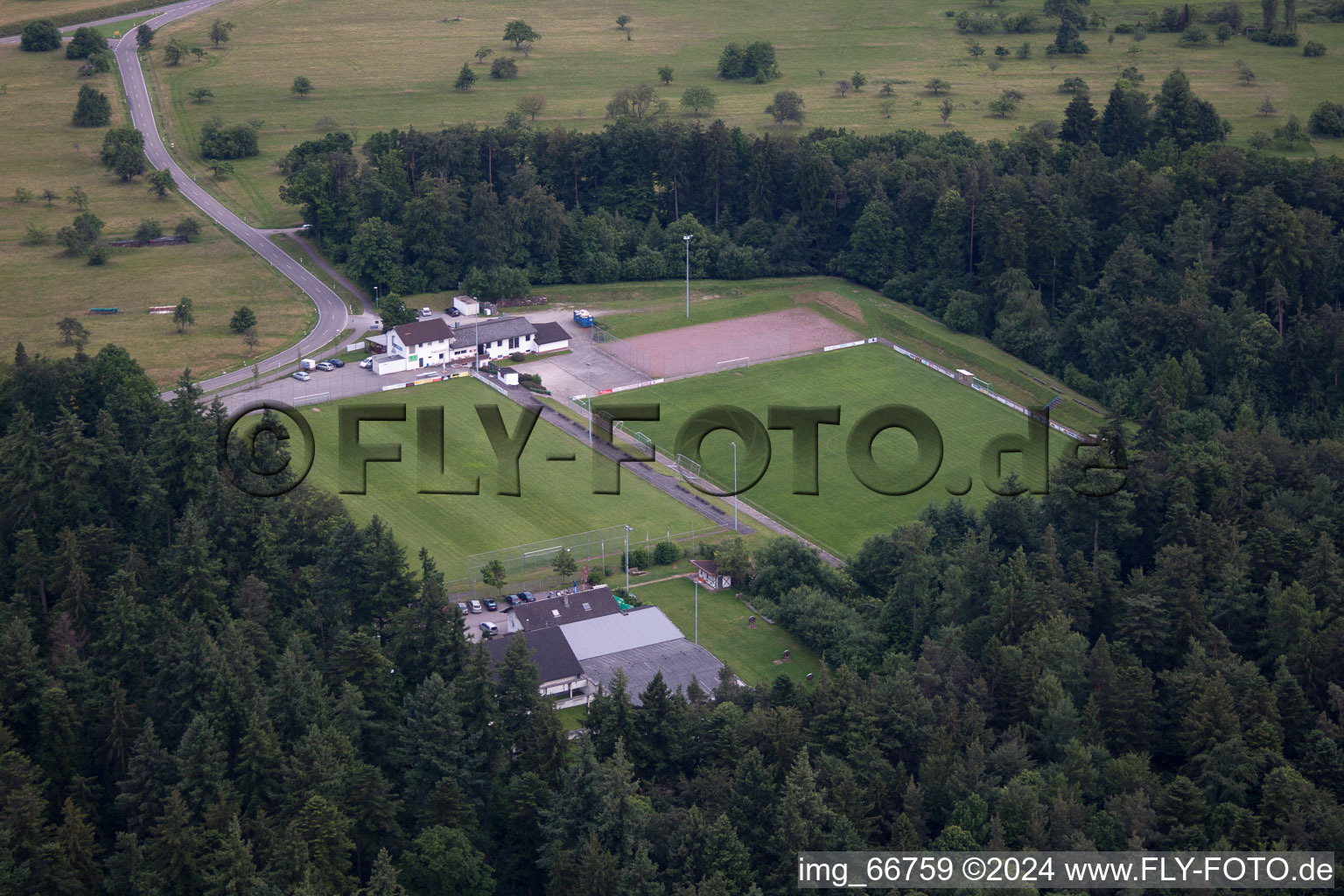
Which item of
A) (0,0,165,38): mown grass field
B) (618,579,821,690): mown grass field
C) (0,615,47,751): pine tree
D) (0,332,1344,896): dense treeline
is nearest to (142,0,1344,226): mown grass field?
(0,0,165,38): mown grass field

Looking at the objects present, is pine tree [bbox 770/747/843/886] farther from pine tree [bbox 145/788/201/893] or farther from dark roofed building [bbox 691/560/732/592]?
dark roofed building [bbox 691/560/732/592]

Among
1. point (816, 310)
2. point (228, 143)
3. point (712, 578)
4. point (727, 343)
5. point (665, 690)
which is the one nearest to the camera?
point (665, 690)

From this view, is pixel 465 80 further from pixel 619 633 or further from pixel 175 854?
pixel 175 854

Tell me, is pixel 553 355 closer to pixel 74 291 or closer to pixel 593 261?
pixel 593 261

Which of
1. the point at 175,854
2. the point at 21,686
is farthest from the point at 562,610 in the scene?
the point at 175,854

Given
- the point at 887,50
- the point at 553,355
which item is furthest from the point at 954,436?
the point at 887,50
